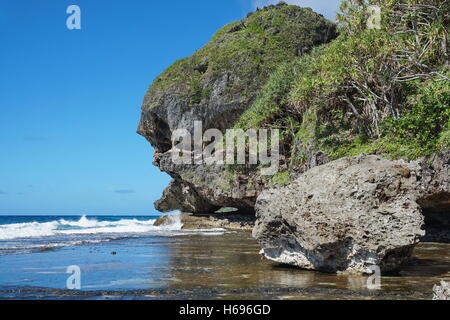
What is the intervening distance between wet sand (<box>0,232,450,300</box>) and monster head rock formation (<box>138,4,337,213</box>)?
648 inches

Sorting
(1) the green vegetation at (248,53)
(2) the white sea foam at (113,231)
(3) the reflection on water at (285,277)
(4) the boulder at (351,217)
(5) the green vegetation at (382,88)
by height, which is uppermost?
(1) the green vegetation at (248,53)

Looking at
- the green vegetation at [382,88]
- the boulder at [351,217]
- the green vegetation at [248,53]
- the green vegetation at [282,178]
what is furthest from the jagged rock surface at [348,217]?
the green vegetation at [248,53]

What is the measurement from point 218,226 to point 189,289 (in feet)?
72.3

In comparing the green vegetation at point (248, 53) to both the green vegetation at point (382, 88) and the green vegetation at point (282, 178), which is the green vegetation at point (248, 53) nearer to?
the green vegetation at point (382, 88)

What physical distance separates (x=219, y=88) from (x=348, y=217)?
2477cm

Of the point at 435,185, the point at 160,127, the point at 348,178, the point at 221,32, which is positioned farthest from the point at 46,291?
the point at 221,32

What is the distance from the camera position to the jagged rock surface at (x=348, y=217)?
8.02m

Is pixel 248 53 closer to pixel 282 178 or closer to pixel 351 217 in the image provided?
pixel 282 178

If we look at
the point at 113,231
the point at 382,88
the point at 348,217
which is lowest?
the point at 113,231

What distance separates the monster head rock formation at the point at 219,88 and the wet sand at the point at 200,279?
16.5 metres

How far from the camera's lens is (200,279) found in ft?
27.2

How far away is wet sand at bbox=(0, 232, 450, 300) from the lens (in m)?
6.79

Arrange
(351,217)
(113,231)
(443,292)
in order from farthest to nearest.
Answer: (113,231)
(351,217)
(443,292)

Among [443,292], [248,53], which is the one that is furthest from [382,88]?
[248,53]
